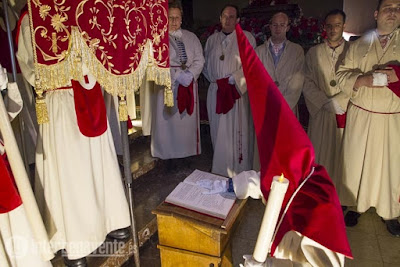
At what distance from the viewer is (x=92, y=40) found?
1755 millimetres

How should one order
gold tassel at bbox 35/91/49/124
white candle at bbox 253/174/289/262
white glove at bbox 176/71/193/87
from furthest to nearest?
white glove at bbox 176/71/193/87
gold tassel at bbox 35/91/49/124
white candle at bbox 253/174/289/262

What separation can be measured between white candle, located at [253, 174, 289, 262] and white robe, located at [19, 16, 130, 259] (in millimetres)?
1709

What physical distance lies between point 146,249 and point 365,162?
225 centimetres

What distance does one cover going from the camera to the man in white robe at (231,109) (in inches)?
154

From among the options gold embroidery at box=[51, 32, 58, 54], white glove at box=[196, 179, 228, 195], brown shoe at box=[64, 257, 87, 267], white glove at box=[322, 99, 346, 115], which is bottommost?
brown shoe at box=[64, 257, 87, 267]

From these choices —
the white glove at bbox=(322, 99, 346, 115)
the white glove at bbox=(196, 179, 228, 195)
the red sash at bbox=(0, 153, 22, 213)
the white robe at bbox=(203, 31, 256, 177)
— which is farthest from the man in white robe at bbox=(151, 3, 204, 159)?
the red sash at bbox=(0, 153, 22, 213)

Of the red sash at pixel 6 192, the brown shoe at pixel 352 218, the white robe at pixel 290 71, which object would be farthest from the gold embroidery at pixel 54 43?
the brown shoe at pixel 352 218

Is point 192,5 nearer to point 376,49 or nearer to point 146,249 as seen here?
point 376,49

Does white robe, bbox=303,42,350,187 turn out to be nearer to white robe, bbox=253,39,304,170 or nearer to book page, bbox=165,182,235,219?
white robe, bbox=253,39,304,170

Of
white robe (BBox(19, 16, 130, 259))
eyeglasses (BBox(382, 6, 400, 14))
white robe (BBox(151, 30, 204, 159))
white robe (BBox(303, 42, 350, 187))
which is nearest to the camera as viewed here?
white robe (BBox(19, 16, 130, 259))

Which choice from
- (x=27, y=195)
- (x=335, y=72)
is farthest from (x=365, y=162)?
(x=27, y=195)

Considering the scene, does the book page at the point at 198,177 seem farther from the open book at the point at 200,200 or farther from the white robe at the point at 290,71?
the white robe at the point at 290,71

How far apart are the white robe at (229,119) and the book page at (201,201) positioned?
218 cm

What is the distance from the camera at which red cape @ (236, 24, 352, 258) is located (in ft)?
3.21
